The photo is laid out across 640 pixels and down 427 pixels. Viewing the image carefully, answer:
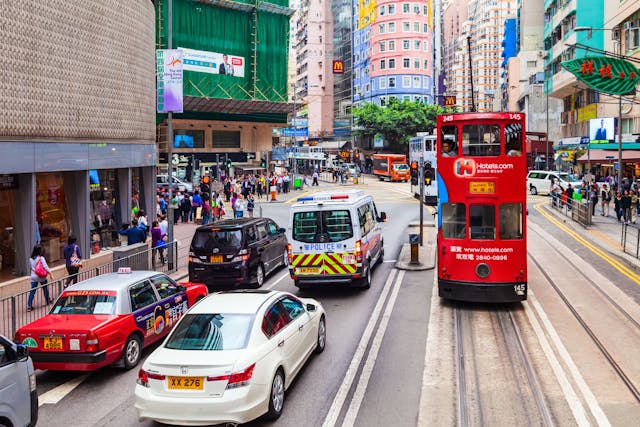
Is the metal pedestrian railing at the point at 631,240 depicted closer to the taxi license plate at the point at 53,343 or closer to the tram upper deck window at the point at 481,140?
the tram upper deck window at the point at 481,140

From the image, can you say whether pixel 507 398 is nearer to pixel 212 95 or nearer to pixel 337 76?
pixel 212 95

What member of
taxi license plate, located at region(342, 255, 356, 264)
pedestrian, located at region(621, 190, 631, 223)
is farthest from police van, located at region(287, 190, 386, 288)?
pedestrian, located at region(621, 190, 631, 223)

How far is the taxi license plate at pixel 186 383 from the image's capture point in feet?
25.2

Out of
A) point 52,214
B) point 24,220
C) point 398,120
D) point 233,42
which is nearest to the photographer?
point 24,220

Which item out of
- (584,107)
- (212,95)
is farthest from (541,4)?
(212,95)

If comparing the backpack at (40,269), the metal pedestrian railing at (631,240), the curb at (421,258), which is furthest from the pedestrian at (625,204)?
the backpack at (40,269)

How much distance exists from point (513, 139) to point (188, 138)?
43178mm

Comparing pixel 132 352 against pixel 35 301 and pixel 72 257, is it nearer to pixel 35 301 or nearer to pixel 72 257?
pixel 35 301

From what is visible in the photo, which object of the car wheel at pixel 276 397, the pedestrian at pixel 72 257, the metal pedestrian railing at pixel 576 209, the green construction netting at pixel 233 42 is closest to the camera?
the car wheel at pixel 276 397

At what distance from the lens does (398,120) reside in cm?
7962

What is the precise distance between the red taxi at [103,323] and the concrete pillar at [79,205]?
8758 mm

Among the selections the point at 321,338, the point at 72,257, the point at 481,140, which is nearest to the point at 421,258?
the point at 481,140

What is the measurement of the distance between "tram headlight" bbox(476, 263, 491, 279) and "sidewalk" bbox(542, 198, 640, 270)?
7862mm

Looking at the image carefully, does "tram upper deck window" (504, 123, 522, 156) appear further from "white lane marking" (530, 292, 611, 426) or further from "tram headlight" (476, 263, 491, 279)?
"white lane marking" (530, 292, 611, 426)
